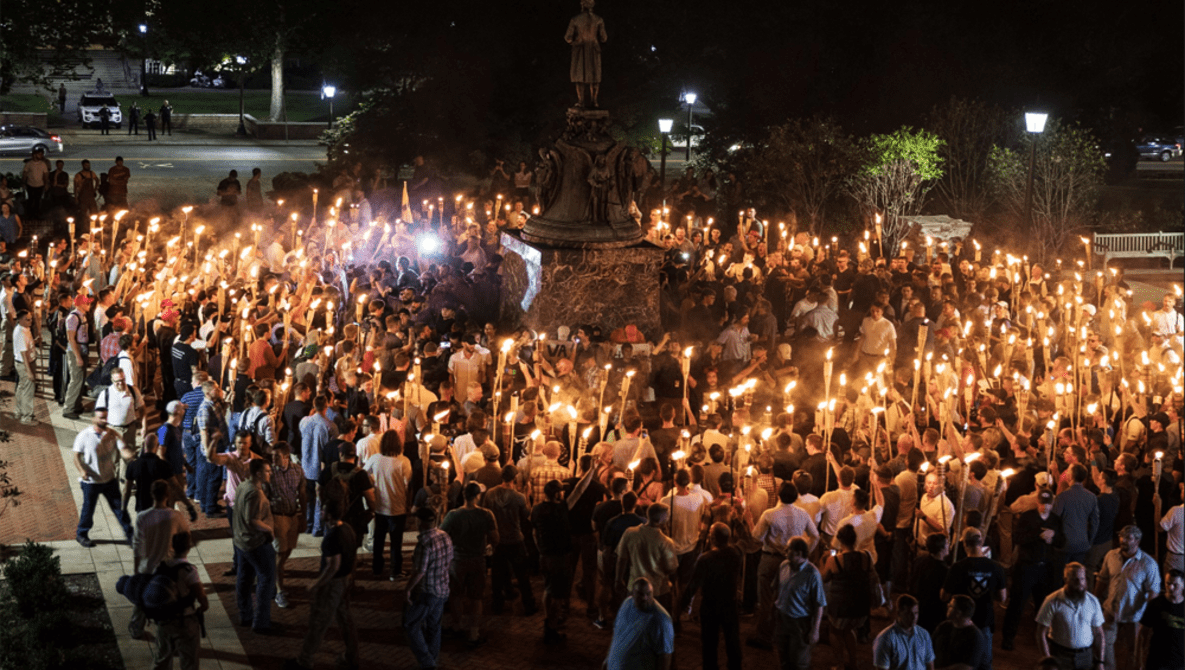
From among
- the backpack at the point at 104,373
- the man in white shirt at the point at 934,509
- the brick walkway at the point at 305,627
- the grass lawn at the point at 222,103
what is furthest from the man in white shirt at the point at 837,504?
the grass lawn at the point at 222,103

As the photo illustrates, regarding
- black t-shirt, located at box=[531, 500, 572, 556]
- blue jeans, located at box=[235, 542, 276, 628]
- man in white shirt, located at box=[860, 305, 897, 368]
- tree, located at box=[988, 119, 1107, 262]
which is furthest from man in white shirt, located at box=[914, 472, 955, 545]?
tree, located at box=[988, 119, 1107, 262]

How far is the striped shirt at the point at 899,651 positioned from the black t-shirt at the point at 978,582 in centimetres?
109

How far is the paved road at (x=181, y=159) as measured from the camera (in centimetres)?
3522

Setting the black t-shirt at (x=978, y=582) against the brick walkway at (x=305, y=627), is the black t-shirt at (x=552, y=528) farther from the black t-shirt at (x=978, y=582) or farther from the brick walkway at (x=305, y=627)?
the black t-shirt at (x=978, y=582)

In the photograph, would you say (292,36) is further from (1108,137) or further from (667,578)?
(667,578)

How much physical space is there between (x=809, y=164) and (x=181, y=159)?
23.1m

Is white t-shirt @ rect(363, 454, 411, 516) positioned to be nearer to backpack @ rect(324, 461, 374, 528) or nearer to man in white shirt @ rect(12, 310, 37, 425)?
backpack @ rect(324, 461, 374, 528)

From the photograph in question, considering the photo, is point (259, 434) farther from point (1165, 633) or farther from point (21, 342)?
point (1165, 633)

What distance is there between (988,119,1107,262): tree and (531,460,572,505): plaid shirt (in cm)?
1675

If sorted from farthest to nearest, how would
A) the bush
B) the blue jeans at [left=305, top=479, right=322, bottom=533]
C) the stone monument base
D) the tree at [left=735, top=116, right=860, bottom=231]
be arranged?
the tree at [left=735, top=116, right=860, bottom=231]
the stone monument base
the blue jeans at [left=305, top=479, right=322, bottom=533]
the bush

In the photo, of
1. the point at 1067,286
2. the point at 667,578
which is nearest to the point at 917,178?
the point at 1067,286

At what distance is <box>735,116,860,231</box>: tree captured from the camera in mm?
29609

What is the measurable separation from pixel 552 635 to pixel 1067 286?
12134 mm

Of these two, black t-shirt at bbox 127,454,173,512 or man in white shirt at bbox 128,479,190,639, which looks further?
black t-shirt at bbox 127,454,173,512
